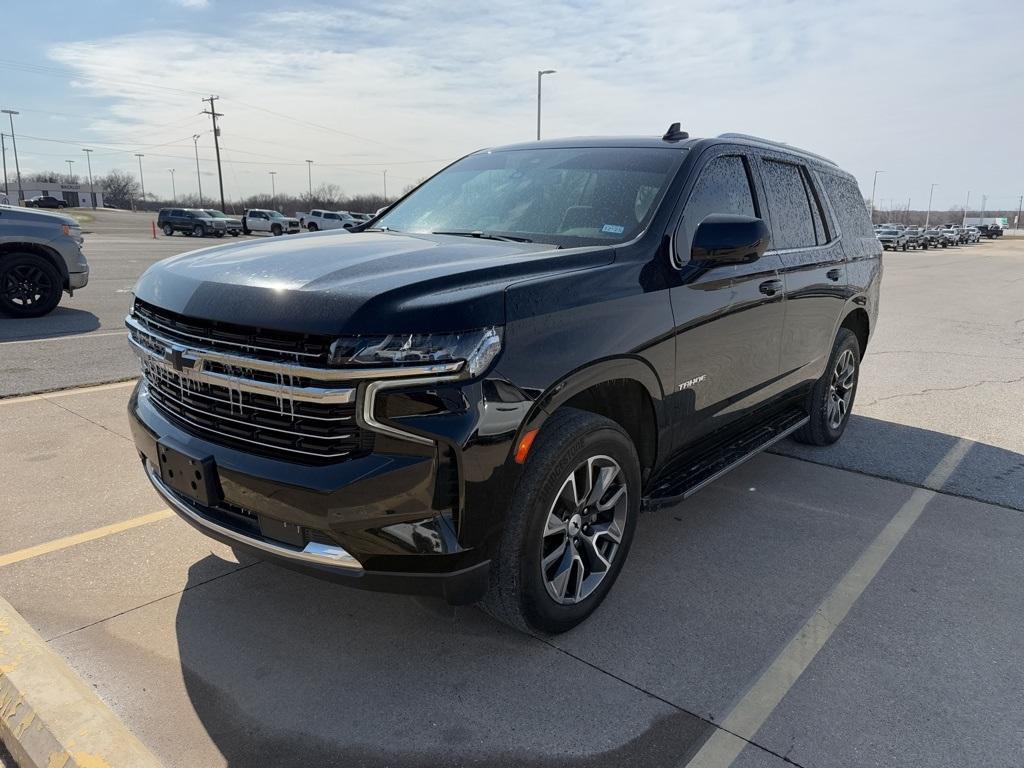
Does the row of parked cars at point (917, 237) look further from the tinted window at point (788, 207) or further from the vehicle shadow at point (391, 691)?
the vehicle shadow at point (391, 691)

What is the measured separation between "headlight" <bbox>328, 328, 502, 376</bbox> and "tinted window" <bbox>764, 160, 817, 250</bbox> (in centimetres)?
251

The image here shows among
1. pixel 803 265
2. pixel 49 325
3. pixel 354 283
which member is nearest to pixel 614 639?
pixel 354 283

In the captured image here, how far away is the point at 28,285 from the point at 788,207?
979 centimetres

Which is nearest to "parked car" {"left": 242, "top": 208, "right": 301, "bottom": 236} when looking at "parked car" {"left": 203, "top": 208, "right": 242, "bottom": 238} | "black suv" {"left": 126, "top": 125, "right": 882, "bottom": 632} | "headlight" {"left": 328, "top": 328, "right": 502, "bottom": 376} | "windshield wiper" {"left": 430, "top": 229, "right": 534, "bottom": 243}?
"parked car" {"left": 203, "top": 208, "right": 242, "bottom": 238}

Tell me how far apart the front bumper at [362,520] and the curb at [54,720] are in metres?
0.68

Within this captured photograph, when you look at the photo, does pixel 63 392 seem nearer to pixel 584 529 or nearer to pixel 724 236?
pixel 584 529

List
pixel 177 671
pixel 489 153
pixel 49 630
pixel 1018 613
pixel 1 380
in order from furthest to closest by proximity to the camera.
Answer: pixel 1 380
pixel 489 153
pixel 1018 613
pixel 49 630
pixel 177 671

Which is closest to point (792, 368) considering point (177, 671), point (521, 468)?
point (521, 468)

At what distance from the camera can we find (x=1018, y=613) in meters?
3.27

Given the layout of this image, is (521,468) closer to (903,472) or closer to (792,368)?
(792,368)

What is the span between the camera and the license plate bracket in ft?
8.63

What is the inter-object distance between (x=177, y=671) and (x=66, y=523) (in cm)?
159

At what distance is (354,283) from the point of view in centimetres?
252

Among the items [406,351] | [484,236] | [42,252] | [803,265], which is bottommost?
[42,252]
